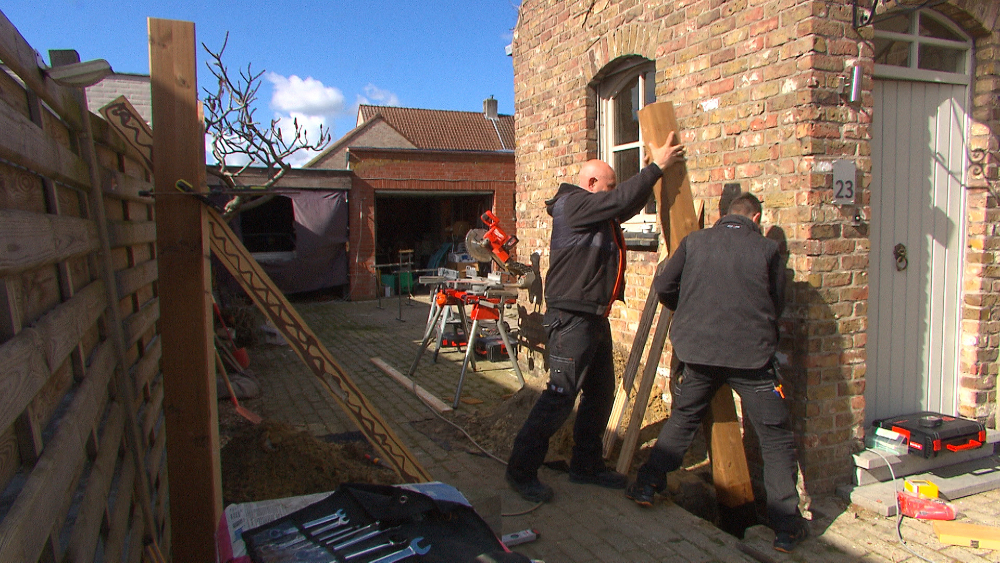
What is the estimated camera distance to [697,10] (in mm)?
4297

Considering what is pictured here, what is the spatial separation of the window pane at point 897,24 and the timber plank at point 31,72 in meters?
4.49

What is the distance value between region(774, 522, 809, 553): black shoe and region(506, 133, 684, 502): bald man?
956mm

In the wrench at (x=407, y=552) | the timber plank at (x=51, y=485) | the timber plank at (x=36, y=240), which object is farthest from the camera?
the wrench at (x=407, y=552)

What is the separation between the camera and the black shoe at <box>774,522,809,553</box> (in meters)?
3.15

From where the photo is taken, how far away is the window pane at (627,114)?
→ 5.48 metres

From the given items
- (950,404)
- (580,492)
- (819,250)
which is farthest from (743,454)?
(950,404)

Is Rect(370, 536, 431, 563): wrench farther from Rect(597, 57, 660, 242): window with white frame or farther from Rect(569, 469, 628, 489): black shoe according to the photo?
Rect(597, 57, 660, 242): window with white frame

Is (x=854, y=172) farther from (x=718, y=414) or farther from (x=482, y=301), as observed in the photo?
(x=482, y=301)

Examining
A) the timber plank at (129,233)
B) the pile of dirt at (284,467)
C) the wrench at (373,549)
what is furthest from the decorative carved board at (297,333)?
the wrench at (373,549)

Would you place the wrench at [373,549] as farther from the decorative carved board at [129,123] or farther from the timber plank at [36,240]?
the decorative carved board at [129,123]

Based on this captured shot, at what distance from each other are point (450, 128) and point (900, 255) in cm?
2193

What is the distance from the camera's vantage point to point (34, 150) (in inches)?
57.7

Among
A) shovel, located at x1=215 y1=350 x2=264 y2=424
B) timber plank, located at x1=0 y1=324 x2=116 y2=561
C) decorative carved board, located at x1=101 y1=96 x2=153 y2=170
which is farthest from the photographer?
shovel, located at x1=215 y1=350 x2=264 y2=424

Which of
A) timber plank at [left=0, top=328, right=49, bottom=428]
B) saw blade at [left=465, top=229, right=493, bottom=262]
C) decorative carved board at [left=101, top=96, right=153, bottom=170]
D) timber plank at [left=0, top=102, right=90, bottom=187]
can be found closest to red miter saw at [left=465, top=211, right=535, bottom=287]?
saw blade at [left=465, top=229, right=493, bottom=262]
